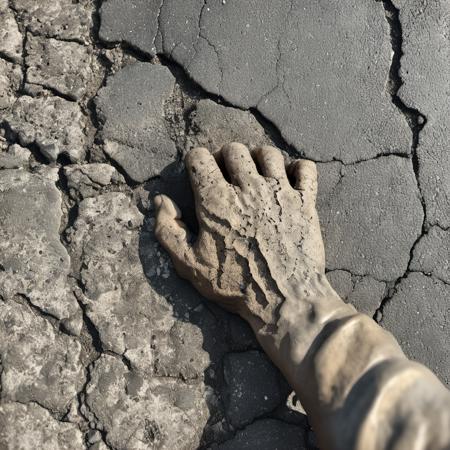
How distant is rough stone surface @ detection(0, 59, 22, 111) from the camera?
230cm

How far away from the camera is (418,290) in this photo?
7.72 feet

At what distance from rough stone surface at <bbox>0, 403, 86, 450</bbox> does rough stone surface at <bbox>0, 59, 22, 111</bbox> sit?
3.73 feet

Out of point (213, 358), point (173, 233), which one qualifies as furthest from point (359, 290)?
point (173, 233)

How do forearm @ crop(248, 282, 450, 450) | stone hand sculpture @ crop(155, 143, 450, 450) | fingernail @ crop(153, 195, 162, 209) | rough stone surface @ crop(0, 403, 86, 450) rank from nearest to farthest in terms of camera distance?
forearm @ crop(248, 282, 450, 450) < stone hand sculpture @ crop(155, 143, 450, 450) < rough stone surface @ crop(0, 403, 86, 450) < fingernail @ crop(153, 195, 162, 209)

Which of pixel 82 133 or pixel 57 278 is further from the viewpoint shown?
pixel 82 133

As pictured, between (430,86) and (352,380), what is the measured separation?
1.34 meters

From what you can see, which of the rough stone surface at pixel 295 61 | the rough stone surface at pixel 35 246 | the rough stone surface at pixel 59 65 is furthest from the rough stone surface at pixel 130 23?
the rough stone surface at pixel 35 246

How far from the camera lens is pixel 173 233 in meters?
2.17

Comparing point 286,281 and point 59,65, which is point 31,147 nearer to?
point 59,65

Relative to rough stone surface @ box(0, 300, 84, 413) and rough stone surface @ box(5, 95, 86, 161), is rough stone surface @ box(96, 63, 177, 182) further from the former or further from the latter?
rough stone surface @ box(0, 300, 84, 413)

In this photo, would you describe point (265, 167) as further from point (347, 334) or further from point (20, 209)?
point (20, 209)

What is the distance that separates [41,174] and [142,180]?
0.38 meters

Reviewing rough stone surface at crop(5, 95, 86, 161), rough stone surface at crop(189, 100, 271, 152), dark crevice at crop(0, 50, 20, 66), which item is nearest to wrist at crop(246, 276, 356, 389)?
rough stone surface at crop(189, 100, 271, 152)

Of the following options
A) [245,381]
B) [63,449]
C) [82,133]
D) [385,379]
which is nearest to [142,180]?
[82,133]
